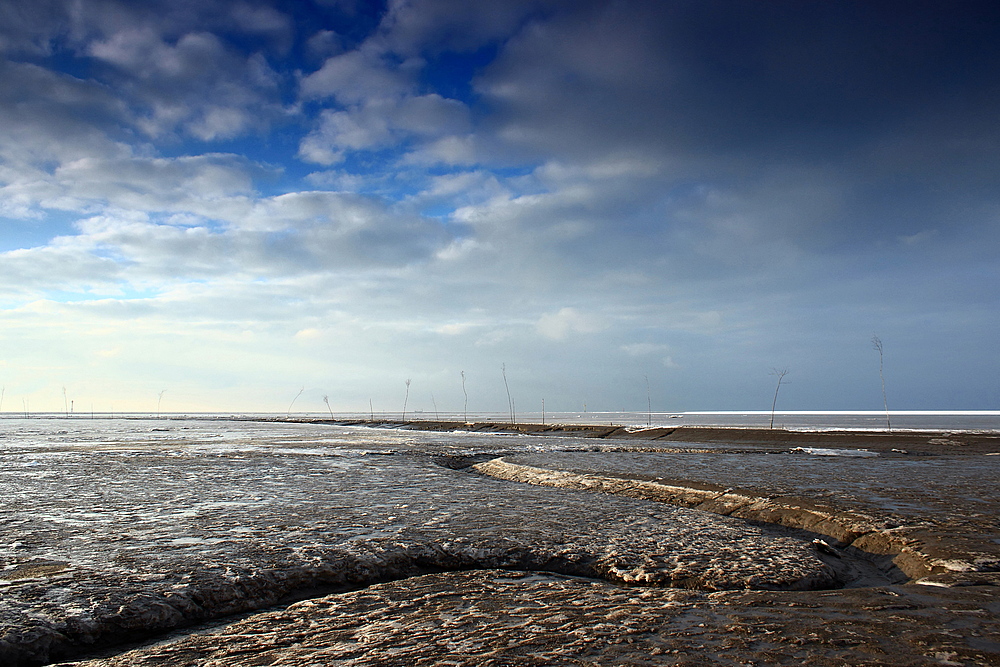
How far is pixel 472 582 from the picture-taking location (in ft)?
9.61

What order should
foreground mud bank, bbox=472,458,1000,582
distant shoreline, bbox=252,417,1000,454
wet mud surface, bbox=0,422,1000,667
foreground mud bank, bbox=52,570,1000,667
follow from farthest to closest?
distant shoreline, bbox=252,417,1000,454
foreground mud bank, bbox=472,458,1000,582
wet mud surface, bbox=0,422,1000,667
foreground mud bank, bbox=52,570,1000,667

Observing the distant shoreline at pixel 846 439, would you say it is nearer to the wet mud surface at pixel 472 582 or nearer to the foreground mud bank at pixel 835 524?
the foreground mud bank at pixel 835 524

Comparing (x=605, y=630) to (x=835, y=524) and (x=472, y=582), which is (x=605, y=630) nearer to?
(x=472, y=582)

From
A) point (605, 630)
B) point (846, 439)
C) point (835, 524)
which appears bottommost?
point (846, 439)

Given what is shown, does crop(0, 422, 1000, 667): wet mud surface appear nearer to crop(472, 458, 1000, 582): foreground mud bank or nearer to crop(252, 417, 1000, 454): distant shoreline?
crop(472, 458, 1000, 582): foreground mud bank

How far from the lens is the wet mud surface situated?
198 centimetres

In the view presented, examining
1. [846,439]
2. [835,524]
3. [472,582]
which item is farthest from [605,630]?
[846,439]

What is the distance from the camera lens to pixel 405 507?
513 centimetres

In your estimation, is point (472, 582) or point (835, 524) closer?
point (472, 582)

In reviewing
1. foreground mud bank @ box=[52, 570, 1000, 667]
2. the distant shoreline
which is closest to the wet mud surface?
foreground mud bank @ box=[52, 570, 1000, 667]

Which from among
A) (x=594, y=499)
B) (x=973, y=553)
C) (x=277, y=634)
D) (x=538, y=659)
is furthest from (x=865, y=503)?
(x=277, y=634)

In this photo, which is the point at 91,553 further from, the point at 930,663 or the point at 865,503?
the point at 865,503

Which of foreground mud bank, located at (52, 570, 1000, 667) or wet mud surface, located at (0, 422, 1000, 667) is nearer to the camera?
foreground mud bank, located at (52, 570, 1000, 667)

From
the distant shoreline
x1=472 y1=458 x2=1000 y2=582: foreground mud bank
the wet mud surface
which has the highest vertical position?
the wet mud surface
